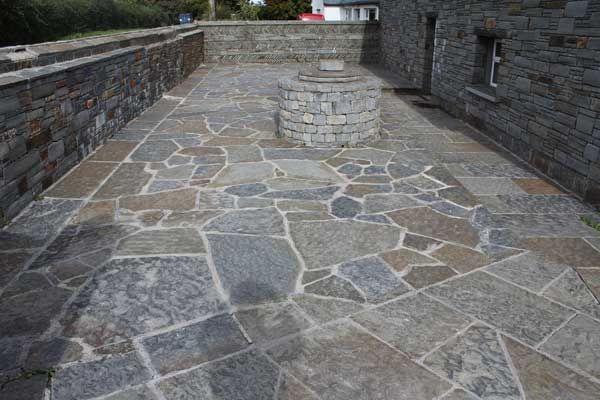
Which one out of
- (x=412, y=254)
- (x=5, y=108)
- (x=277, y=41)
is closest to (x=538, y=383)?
(x=412, y=254)

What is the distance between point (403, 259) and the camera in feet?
13.5

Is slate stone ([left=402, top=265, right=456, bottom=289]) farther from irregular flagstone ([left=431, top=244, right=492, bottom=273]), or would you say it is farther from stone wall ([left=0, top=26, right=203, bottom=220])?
stone wall ([left=0, top=26, right=203, bottom=220])

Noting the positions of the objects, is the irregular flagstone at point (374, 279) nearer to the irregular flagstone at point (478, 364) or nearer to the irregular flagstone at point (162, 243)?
the irregular flagstone at point (478, 364)

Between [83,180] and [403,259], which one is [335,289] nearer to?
[403,259]

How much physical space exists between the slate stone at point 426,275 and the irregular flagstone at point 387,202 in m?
1.21

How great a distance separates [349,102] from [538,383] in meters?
5.32

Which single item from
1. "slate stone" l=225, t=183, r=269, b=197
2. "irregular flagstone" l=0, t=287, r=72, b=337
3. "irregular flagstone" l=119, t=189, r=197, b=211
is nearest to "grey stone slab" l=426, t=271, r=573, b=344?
"slate stone" l=225, t=183, r=269, b=197

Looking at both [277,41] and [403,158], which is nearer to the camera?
[403,158]

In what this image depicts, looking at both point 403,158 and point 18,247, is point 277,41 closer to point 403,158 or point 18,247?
point 403,158

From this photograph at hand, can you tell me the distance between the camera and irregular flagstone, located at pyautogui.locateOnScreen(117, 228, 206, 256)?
418cm

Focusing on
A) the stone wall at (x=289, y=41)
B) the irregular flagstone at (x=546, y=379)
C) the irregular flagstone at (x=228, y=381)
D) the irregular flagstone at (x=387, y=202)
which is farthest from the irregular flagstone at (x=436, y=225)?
the stone wall at (x=289, y=41)

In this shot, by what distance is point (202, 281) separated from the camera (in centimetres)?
373

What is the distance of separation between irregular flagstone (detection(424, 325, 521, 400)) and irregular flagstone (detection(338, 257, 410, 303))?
63 centimetres

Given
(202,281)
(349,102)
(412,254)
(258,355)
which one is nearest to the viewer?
(258,355)
